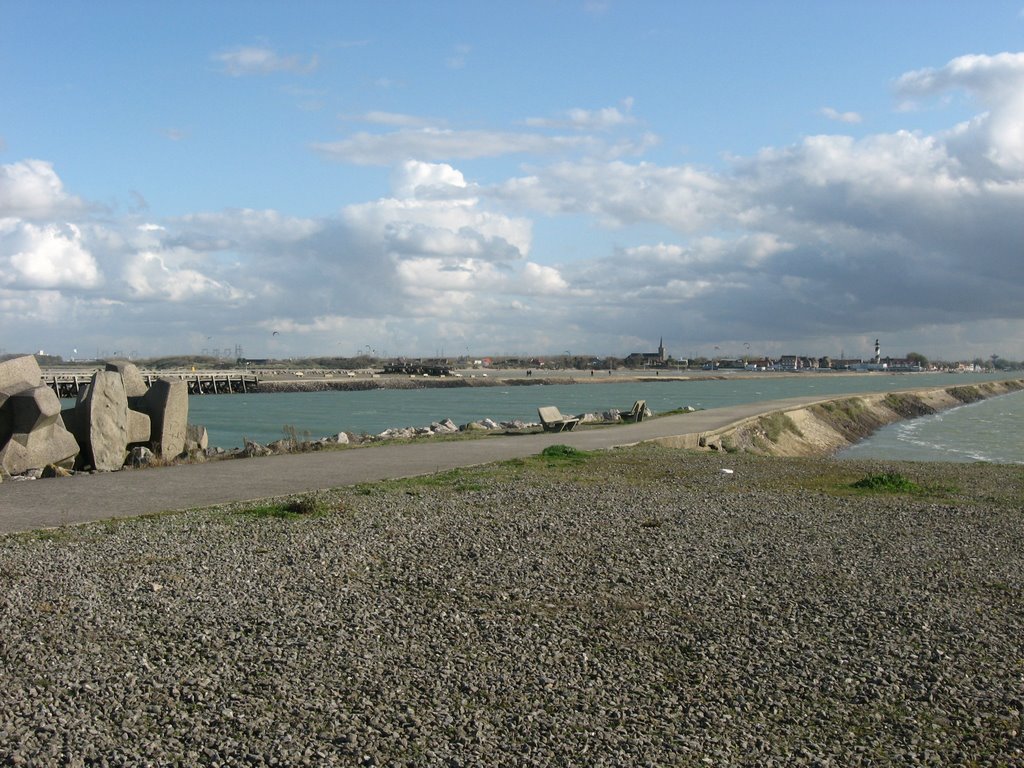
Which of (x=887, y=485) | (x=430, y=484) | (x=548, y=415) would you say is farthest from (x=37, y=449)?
(x=548, y=415)

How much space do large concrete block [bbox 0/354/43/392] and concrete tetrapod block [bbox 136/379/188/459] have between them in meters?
1.95

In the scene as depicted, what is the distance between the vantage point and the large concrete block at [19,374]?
49.7ft

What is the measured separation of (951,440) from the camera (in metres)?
38.6

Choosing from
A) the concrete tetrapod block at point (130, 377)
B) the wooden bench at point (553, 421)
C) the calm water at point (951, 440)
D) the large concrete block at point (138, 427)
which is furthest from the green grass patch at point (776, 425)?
the large concrete block at point (138, 427)

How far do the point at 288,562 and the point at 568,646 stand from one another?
3.37 meters

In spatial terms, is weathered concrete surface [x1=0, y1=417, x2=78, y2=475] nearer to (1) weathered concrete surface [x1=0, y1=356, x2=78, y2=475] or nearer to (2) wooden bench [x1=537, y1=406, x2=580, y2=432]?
(1) weathered concrete surface [x1=0, y1=356, x2=78, y2=475]

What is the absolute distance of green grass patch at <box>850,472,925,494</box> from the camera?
14219 millimetres

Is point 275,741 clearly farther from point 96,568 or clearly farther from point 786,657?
point 96,568

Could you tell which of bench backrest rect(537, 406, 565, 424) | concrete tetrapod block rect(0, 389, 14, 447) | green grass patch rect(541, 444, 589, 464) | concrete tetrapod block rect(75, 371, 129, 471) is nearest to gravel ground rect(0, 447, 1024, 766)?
concrete tetrapod block rect(75, 371, 129, 471)

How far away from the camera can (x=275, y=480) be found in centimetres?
1405

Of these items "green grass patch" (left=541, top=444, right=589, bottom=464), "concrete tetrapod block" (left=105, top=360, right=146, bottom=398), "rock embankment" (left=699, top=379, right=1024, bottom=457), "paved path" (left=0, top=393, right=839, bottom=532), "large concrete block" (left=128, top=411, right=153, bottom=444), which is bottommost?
"rock embankment" (left=699, top=379, right=1024, bottom=457)

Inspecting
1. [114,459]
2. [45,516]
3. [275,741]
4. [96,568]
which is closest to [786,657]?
[275,741]

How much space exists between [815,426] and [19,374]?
3177 cm

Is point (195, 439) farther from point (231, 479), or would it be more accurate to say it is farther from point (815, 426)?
point (815, 426)
